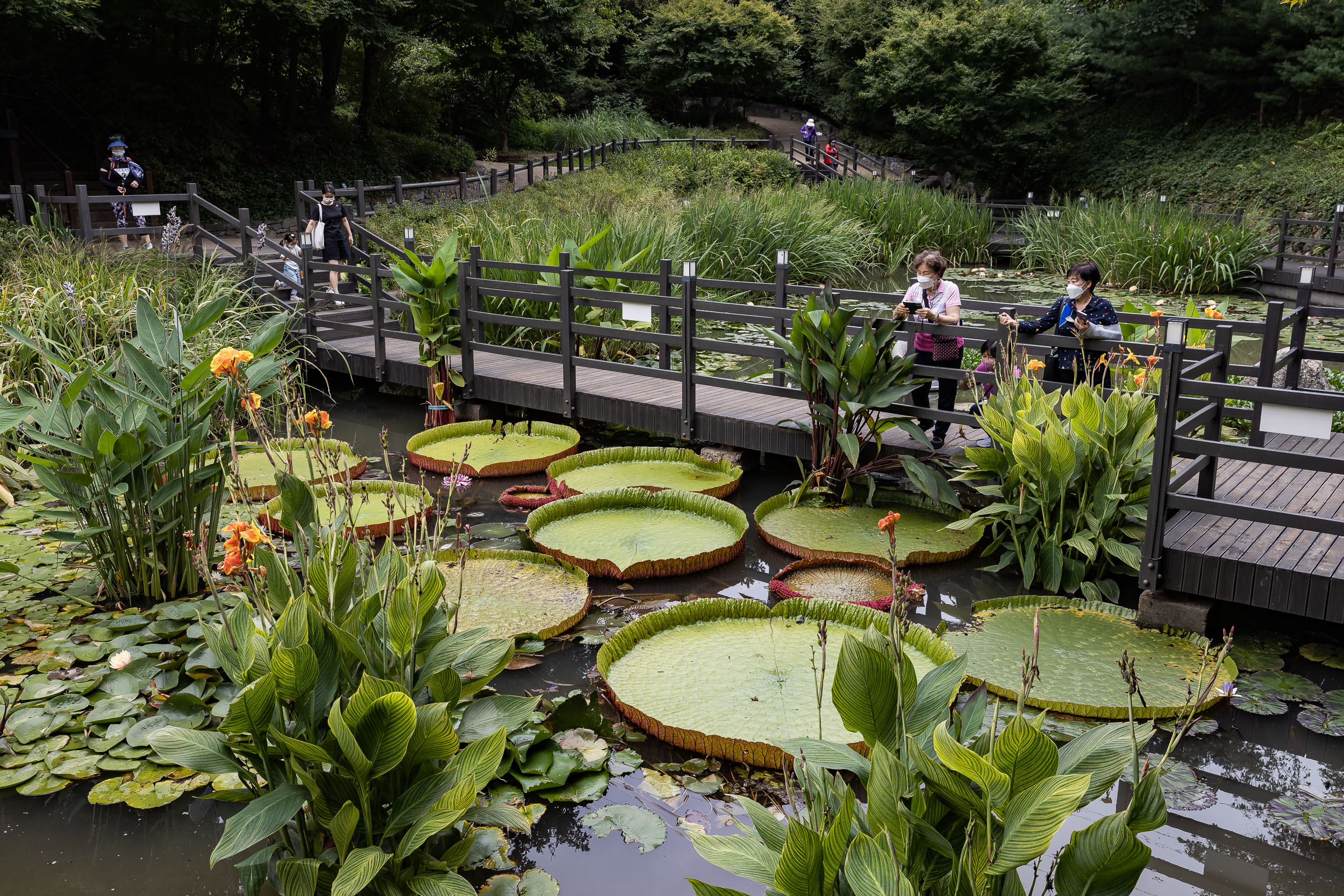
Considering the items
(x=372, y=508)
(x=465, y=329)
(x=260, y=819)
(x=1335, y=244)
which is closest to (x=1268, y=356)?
(x=372, y=508)

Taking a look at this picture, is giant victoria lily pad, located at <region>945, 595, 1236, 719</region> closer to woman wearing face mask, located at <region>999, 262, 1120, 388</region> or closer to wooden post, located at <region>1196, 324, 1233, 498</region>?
wooden post, located at <region>1196, 324, 1233, 498</region>

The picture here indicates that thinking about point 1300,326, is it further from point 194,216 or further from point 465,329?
point 194,216

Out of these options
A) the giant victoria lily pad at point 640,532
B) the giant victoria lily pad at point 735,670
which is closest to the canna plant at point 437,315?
the giant victoria lily pad at point 640,532

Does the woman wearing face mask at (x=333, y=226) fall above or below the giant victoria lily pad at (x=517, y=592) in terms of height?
above

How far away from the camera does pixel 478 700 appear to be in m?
2.69

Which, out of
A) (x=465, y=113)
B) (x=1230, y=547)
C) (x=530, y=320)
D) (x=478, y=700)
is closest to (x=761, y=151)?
(x=465, y=113)

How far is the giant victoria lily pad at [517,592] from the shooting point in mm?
4305

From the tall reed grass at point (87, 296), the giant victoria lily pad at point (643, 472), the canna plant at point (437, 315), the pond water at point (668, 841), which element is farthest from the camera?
the canna plant at point (437, 315)

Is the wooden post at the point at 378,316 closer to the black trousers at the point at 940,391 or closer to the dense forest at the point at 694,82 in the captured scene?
the black trousers at the point at 940,391

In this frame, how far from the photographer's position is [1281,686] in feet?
12.5

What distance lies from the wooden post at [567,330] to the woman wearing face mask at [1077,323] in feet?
11.0

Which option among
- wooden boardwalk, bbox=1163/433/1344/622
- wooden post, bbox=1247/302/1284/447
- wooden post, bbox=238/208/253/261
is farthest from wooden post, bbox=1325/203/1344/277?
wooden post, bbox=238/208/253/261

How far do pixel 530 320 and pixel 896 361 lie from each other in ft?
10.8

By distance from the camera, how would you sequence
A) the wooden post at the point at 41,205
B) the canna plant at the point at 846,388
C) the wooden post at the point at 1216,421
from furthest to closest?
the wooden post at the point at 41,205 < the canna plant at the point at 846,388 < the wooden post at the point at 1216,421
